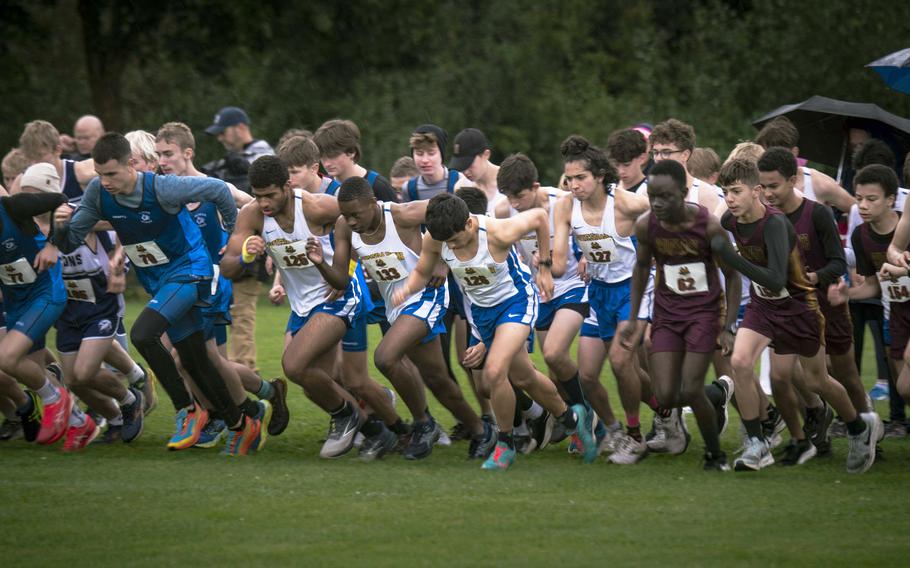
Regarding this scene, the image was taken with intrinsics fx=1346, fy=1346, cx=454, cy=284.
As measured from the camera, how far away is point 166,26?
77.0 feet

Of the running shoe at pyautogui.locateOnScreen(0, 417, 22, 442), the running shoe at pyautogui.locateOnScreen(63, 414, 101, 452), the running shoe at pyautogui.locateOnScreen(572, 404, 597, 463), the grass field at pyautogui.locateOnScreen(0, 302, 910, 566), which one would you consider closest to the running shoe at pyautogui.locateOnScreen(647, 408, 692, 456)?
the grass field at pyautogui.locateOnScreen(0, 302, 910, 566)

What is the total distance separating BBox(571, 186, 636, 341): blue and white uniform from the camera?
30.2 feet

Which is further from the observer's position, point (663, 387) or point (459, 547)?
point (663, 387)

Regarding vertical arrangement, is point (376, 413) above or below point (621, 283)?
below

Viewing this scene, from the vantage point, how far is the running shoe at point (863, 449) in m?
8.52

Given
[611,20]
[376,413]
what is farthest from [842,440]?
[611,20]

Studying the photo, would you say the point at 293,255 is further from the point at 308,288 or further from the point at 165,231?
the point at 165,231

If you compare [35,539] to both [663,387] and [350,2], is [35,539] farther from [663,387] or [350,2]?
[350,2]

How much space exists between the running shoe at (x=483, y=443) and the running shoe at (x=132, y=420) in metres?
2.49

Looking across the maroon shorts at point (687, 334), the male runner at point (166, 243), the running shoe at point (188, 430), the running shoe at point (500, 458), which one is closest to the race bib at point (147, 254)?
the male runner at point (166, 243)

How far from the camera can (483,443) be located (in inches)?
366

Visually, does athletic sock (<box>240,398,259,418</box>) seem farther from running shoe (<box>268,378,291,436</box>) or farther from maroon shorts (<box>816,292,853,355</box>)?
maroon shorts (<box>816,292,853,355</box>)

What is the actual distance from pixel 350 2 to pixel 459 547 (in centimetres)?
1924

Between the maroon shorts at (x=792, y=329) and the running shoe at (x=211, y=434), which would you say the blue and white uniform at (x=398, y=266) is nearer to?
the running shoe at (x=211, y=434)
